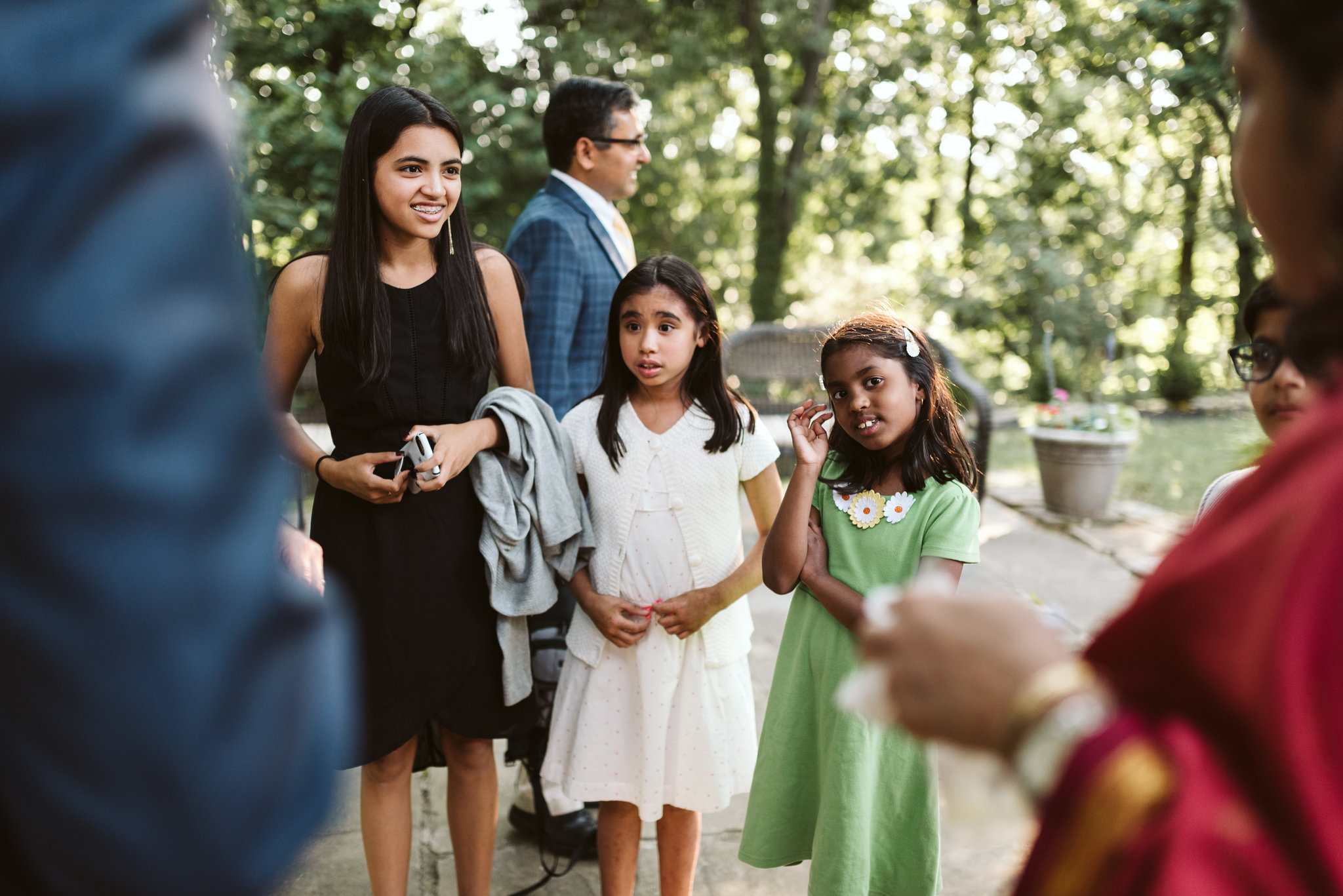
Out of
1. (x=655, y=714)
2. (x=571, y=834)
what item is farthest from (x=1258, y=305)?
(x=571, y=834)

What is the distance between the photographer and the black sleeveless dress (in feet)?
6.77

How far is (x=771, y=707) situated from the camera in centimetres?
216

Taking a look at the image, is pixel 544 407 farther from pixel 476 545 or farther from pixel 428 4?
pixel 428 4

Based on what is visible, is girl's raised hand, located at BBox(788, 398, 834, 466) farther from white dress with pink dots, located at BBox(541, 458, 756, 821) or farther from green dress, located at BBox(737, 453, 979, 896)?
white dress with pink dots, located at BBox(541, 458, 756, 821)

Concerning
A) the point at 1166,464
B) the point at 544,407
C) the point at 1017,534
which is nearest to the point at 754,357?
the point at 1017,534

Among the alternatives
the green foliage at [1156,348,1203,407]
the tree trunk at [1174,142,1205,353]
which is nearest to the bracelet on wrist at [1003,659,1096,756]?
the green foliage at [1156,348,1203,407]

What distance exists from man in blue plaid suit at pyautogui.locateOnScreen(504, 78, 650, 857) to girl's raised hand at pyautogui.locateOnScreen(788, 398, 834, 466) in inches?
39.8

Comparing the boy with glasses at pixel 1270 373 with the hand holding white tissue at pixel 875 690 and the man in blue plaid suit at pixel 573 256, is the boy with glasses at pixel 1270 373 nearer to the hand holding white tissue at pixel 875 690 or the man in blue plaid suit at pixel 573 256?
the hand holding white tissue at pixel 875 690

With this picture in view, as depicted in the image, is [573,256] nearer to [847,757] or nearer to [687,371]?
[687,371]

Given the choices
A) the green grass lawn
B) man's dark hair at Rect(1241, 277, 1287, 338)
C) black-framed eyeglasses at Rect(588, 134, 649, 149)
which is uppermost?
black-framed eyeglasses at Rect(588, 134, 649, 149)

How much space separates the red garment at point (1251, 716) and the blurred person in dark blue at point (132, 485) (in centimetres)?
57

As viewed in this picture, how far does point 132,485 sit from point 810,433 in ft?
5.58

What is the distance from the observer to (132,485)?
478mm

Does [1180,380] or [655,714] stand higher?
[1180,380]
